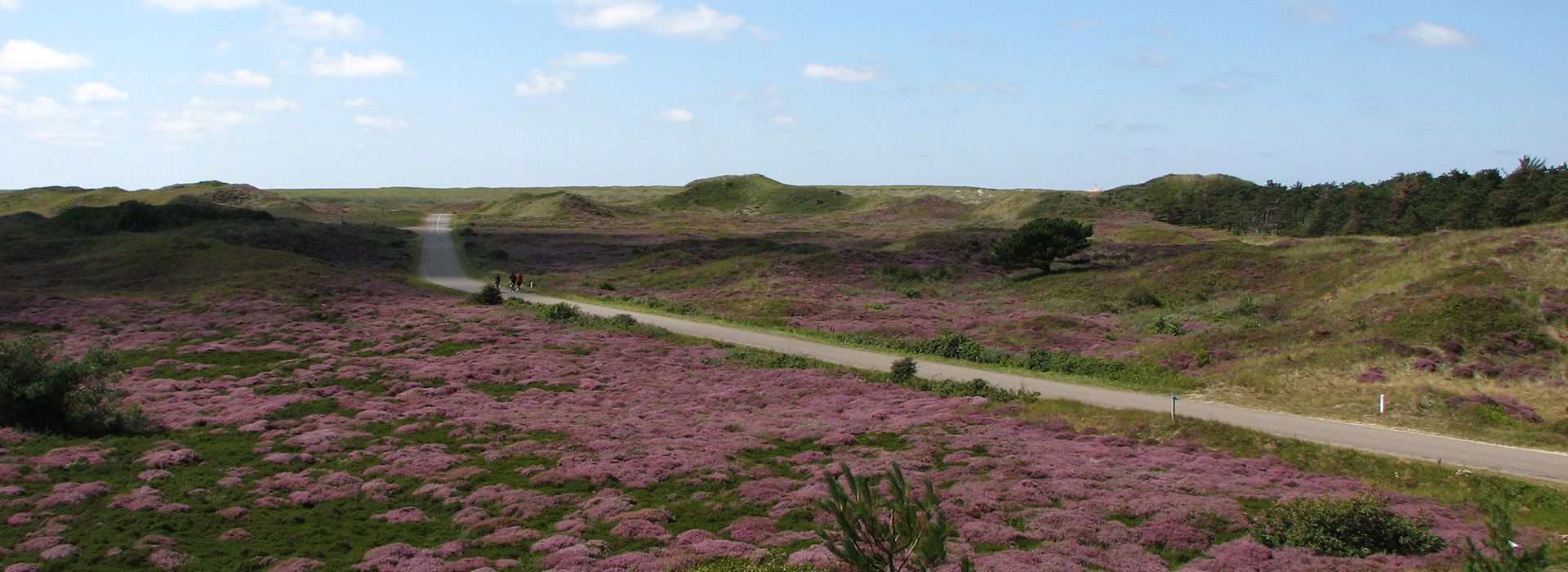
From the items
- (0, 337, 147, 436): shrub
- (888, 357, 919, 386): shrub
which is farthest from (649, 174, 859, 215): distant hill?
(0, 337, 147, 436): shrub

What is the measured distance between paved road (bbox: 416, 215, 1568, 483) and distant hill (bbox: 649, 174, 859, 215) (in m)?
118

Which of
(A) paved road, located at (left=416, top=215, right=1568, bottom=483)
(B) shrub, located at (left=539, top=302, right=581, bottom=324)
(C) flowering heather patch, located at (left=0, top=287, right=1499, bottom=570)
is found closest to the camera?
(C) flowering heather patch, located at (left=0, top=287, right=1499, bottom=570)

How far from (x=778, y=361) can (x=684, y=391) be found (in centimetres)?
489

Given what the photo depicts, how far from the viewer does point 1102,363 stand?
34406mm

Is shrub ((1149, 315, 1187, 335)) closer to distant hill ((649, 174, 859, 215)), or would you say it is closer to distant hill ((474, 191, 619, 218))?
distant hill ((474, 191, 619, 218))

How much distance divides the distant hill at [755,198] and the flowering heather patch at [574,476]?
433 feet

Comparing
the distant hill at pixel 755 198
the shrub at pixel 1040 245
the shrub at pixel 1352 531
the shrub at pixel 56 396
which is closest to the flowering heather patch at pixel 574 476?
the shrub at pixel 1352 531

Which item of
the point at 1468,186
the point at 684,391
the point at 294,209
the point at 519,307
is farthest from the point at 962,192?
the point at 684,391

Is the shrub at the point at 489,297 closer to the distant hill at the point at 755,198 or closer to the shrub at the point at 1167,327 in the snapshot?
the shrub at the point at 1167,327

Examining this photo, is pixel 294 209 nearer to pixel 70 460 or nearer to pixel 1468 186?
pixel 70 460

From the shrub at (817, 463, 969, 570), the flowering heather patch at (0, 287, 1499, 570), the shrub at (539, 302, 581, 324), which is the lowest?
the flowering heather patch at (0, 287, 1499, 570)

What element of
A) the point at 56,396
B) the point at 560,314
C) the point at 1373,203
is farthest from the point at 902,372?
the point at 1373,203

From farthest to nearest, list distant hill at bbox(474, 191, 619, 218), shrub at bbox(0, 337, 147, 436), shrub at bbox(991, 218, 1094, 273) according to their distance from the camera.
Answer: distant hill at bbox(474, 191, 619, 218) → shrub at bbox(991, 218, 1094, 273) → shrub at bbox(0, 337, 147, 436)

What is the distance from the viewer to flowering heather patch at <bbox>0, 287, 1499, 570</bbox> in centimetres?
1603
